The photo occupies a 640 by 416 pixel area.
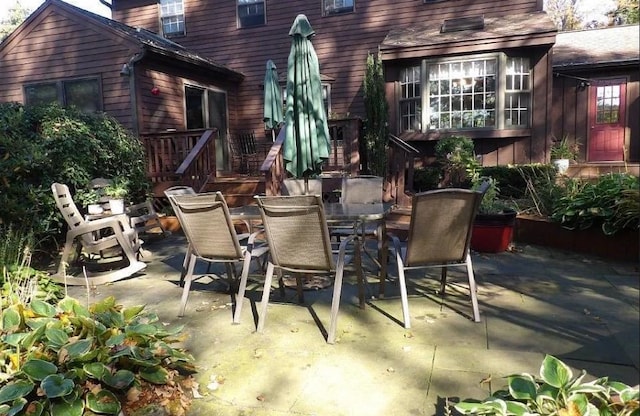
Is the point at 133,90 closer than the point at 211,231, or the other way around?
the point at 211,231

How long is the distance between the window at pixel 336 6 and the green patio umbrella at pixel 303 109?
751 cm

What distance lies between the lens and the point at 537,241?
545 centimetres

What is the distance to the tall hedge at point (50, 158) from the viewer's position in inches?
191

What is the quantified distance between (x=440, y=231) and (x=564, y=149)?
27.2 feet

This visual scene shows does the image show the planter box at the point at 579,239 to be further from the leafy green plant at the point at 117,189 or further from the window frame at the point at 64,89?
the window frame at the point at 64,89

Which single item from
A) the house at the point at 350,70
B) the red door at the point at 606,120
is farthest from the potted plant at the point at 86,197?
the red door at the point at 606,120

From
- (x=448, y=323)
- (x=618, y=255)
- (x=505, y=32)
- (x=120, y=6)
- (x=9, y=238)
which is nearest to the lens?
(x=448, y=323)

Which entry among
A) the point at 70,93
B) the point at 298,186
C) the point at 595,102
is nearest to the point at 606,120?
the point at 595,102

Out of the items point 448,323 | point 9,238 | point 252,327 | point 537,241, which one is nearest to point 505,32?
point 537,241

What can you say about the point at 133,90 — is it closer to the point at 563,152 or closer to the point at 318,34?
the point at 318,34

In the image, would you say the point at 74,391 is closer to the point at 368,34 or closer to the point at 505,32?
the point at 505,32

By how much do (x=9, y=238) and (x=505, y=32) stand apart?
8740 millimetres

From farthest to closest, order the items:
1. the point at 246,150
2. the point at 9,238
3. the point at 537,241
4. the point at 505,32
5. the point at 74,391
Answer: the point at 246,150 < the point at 505,32 < the point at 537,241 < the point at 9,238 < the point at 74,391

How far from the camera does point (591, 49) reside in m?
11.2
